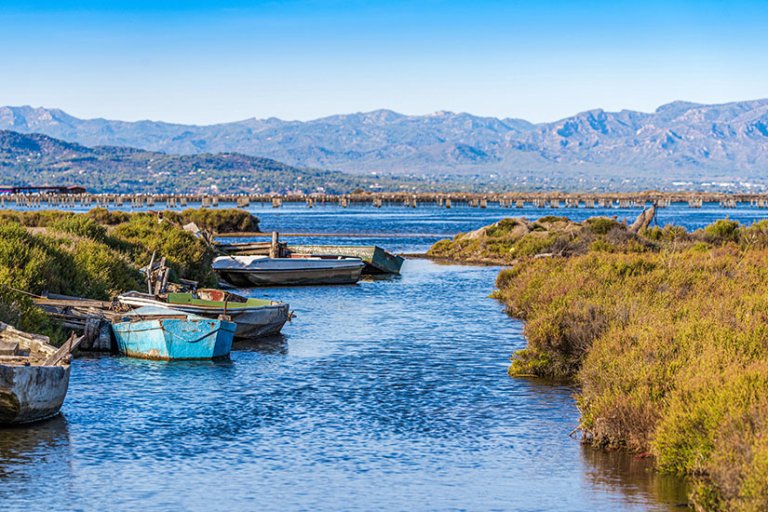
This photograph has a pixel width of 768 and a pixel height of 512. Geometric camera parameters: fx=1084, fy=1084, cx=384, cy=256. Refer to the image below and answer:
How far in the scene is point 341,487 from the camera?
52.8 feet

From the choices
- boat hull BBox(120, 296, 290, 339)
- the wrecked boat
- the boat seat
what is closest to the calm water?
boat hull BBox(120, 296, 290, 339)

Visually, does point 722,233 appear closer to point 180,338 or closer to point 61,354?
point 180,338

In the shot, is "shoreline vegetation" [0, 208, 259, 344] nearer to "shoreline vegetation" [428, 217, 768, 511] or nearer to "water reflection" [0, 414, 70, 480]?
"water reflection" [0, 414, 70, 480]

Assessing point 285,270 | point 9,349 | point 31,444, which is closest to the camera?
point 31,444

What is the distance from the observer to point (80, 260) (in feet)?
114

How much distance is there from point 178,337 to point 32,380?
7899mm

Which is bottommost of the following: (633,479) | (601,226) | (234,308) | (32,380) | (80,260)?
(633,479)

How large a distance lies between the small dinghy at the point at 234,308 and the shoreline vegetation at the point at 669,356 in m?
7.70

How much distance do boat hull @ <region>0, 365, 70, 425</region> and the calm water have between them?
281mm

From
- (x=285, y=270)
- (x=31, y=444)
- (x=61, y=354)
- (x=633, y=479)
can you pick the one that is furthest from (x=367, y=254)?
(x=633, y=479)

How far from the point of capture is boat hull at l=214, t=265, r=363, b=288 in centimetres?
4816

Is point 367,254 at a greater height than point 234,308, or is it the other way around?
point 234,308

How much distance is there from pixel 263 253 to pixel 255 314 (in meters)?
24.0

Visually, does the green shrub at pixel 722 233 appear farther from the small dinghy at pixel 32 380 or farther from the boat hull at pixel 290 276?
the small dinghy at pixel 32 380
